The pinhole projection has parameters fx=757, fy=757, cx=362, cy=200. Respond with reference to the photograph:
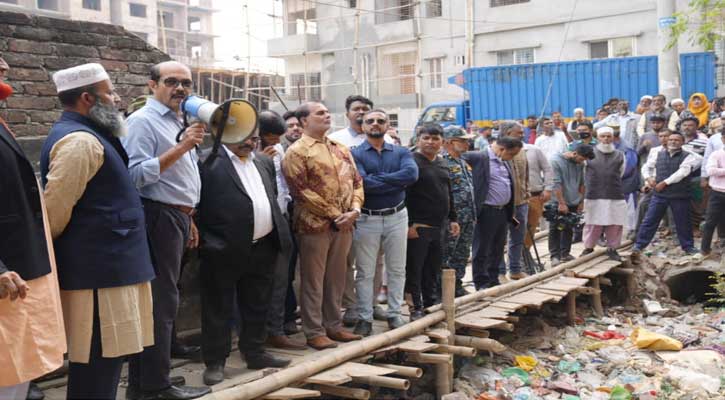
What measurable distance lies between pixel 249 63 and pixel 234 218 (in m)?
24.7

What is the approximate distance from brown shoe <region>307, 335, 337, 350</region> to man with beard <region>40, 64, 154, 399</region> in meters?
2.04

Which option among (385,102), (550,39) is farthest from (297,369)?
(385,102)

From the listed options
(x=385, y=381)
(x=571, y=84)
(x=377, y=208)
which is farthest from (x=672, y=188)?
(x=571, y=84)

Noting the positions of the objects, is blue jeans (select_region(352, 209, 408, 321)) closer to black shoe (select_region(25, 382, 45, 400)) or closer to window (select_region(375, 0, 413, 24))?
black shoe (select_region(25, 382, 45, 400))

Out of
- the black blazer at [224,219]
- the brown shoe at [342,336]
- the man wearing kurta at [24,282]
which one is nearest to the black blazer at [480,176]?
the brown shoe at [342,336]

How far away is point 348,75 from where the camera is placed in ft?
88.9

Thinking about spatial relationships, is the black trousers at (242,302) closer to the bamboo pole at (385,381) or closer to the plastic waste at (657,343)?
the bamboo pole at (385,381)

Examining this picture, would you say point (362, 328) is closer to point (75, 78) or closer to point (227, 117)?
point (227, 117)

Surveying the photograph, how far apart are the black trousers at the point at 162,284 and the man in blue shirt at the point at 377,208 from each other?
6.39 ft

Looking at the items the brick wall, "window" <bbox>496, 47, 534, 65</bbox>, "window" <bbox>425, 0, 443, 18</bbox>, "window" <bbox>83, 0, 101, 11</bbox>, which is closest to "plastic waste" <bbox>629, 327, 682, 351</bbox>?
the brick wall

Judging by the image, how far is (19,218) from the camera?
305 cm

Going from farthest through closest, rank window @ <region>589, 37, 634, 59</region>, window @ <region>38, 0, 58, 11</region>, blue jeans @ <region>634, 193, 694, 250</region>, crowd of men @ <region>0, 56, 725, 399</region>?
window @ <region>38, 0, 58, 11</region> < window @ <region>589, 37, 634, 59</region> < blue jeans @ <region>634, 193, 694, 250</region> < crowd of men @ <region>0, 56, 725, 399</region>

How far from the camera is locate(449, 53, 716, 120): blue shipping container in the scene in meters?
14.9

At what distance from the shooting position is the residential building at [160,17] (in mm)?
A: 35250
